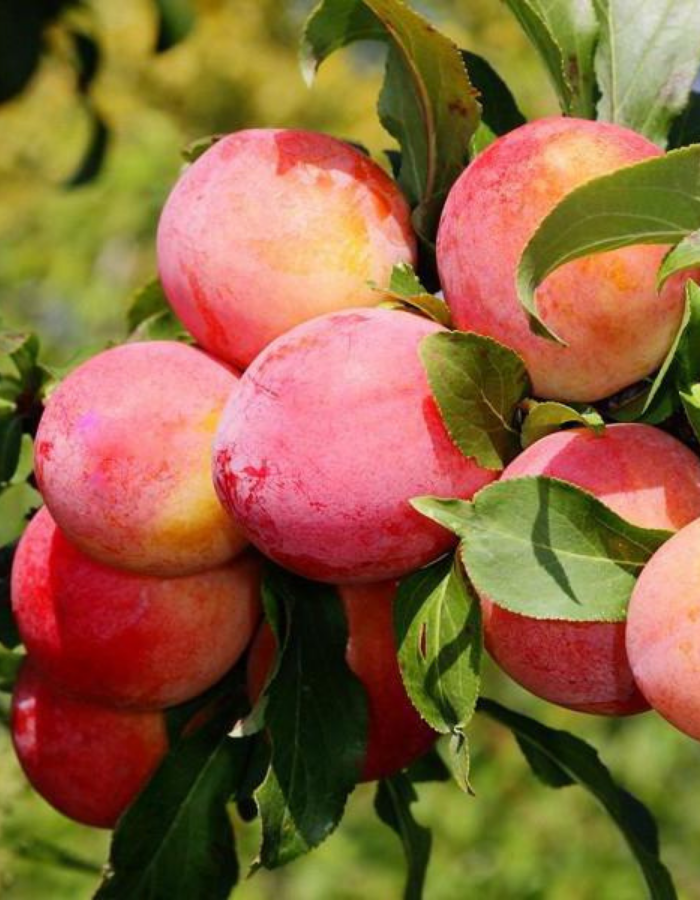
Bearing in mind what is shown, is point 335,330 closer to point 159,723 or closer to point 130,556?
point 130,556

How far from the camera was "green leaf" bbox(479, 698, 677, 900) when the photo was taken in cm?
106

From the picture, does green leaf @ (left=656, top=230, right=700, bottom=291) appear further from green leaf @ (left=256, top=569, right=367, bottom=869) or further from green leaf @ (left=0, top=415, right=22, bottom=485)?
green leaf @ (left=0, top=415, right=22, bottom=485)

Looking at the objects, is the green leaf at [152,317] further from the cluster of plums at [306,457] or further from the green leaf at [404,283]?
the green leaf at [404,283]

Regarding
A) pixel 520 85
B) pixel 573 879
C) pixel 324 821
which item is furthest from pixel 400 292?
pixel 520 85

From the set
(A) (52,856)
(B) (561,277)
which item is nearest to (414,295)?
(B) (561,277)

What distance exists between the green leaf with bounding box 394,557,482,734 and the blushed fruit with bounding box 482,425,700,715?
2 centimetres

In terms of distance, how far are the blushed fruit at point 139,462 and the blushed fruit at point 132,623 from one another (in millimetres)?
44

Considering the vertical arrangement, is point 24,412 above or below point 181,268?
below

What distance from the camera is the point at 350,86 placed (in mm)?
6082

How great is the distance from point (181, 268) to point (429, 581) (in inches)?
10.8

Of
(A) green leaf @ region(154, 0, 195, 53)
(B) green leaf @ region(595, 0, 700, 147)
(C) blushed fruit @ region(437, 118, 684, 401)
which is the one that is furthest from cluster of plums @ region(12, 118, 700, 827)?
(A) green leaf @ region(154, 0, 195, 53)

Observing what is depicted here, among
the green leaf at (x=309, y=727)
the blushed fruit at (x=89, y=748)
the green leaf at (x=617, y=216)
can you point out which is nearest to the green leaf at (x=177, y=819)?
the blushed fruit at (x=89, y=748)

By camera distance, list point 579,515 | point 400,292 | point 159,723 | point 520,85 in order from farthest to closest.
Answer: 1. point 520,85
2. point 159,723
3. point 400,292
4. point 579,515

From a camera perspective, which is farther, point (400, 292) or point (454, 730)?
point (400, 292)
